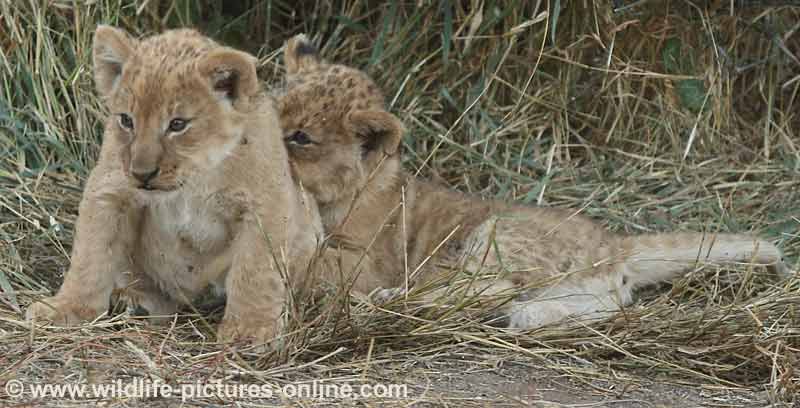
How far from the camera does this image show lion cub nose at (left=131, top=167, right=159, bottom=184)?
4.16 metres

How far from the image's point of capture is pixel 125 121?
4305 millimetres

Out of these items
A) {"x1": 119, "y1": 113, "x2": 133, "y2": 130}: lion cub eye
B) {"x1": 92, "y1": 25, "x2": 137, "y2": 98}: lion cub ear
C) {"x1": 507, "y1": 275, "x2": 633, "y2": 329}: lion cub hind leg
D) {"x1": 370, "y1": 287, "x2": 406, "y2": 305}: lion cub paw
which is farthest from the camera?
{"x1": 507, "y1": 275, "x2": 633, "y2": 329}: lion cub hind leg

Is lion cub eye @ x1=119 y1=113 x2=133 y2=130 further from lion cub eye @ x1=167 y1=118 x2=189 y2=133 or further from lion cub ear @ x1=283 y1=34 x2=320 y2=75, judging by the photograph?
lion cub ear @ x1=283 y1=34 x2=320 y2=75

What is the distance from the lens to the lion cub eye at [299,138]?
538 cm

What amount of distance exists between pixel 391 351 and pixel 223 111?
103 centimetres

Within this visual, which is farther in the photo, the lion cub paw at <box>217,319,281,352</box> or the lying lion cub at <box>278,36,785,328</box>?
the lying lion cub at <box>278,36,785,328</box>

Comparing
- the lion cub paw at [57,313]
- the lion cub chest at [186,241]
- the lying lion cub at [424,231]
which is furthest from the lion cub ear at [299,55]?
the lion cub paw at [57,313]

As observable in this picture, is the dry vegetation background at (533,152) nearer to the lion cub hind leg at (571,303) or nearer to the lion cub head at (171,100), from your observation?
the lion cub hind leg at (571,303)

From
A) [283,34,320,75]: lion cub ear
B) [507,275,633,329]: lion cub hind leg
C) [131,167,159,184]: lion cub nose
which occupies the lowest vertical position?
[507,275,633,329]: lion cub hind leg

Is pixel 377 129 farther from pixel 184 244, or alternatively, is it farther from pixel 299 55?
pixel 184 244

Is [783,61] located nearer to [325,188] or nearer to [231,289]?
[325,188]

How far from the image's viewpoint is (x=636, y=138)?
7.00 metres

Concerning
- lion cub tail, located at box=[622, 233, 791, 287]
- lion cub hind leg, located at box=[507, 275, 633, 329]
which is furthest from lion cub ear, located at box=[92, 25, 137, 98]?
lion cub tail, located at box=[622, 233, 791, 287]

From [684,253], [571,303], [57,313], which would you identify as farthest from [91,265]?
[684,253]
